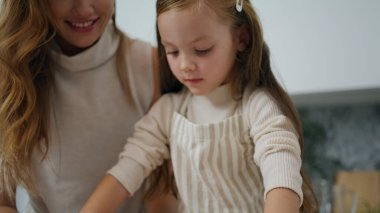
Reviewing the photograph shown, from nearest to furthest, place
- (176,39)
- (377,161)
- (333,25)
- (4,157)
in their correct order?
(176,39) < (4,157) < (333,25) < (377,161)

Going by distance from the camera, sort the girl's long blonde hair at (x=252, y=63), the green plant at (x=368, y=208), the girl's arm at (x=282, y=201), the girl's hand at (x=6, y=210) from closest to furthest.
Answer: the girl's arm at (x=282, y=201)
the girl's long blonde hair at (x=252, y=63)
the girl's hand at (x=6, y=210)
the green plant at (x=368, y=208)

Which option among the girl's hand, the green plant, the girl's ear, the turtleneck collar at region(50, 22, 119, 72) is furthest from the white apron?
the green plant

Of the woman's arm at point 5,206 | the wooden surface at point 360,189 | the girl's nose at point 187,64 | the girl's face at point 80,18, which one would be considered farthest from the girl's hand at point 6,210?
the wooden surface at point 360,189

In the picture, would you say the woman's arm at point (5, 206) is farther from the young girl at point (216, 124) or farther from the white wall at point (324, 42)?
the white wall at point (324, 42)

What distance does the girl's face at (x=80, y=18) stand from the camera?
2.58 feet

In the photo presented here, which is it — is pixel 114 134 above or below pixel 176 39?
below

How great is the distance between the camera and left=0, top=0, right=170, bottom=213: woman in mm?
787

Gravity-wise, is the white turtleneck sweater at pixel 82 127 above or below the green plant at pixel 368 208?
above

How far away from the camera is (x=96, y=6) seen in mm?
802

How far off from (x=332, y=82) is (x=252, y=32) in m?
0.48

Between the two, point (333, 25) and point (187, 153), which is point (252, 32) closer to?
point (187, 153)

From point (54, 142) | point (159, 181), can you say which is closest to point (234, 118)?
point (159, 181)

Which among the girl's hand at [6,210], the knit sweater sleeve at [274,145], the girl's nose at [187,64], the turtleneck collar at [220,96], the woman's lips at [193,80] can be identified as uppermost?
the girl's nose at [187,64]

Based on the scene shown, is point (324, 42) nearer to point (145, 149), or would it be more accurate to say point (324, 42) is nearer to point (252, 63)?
point (252, 63)
